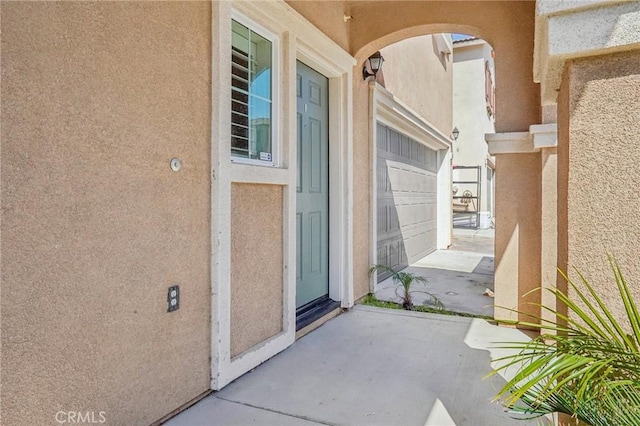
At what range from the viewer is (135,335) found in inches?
84.9

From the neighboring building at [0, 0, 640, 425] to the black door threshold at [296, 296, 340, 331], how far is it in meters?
0.05

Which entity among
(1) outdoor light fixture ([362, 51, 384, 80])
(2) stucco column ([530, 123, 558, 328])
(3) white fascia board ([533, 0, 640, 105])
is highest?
(1) outdoor light fixture ([362, 51, 384, 80])

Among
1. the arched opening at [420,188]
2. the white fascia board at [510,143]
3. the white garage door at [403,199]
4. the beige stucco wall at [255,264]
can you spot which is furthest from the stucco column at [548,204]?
the white garage door at [403,199]

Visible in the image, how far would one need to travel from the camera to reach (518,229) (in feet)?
13.2

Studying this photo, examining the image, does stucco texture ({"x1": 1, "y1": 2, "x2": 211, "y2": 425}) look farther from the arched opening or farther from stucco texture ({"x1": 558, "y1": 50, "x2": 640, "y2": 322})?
the arched opening

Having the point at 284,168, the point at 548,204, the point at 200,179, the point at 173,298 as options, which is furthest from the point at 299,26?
the point at 548,204

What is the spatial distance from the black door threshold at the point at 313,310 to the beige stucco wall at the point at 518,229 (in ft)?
5.77

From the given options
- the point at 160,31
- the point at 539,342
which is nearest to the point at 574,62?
the point at 539,342

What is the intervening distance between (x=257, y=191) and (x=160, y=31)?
1271 millimetres

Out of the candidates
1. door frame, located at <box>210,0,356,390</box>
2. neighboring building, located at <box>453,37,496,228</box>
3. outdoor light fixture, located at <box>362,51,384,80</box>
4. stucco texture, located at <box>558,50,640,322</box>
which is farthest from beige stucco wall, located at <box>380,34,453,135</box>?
neighboring building, located at <box>453,37,496,228</box>

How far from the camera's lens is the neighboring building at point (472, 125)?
54.2ft

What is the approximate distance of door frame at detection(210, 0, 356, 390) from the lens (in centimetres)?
265

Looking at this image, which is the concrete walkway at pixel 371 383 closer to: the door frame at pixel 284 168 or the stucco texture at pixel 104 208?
the door frame at pixel 284 168

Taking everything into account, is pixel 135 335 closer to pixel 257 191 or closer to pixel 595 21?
pixel 257 191
